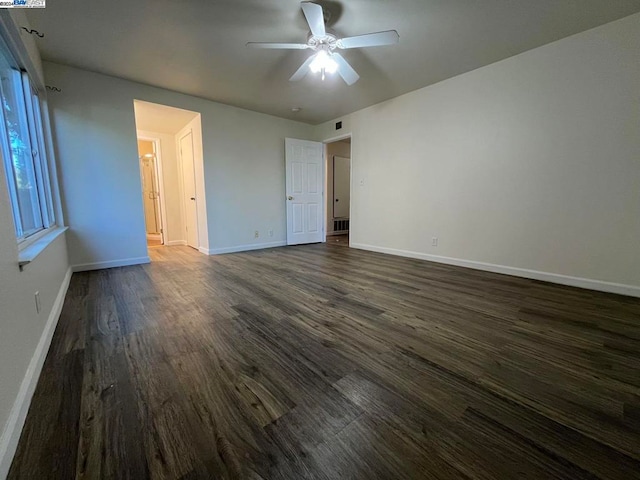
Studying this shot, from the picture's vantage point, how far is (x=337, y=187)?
269 inches

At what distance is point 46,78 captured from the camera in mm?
2871

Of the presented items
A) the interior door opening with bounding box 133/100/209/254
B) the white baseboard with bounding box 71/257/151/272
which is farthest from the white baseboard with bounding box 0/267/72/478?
the interior door opening with bounding box 133/100/209/254

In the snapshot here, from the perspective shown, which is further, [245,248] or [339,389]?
[245,248]

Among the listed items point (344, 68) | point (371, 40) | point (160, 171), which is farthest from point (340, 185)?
point (371, 40)

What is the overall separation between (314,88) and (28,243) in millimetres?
3378

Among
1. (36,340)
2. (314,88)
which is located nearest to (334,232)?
(314,88)

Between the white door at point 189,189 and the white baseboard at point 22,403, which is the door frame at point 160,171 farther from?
the white baseboard at point 22,403

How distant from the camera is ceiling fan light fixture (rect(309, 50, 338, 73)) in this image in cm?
244

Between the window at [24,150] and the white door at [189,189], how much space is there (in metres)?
1.87

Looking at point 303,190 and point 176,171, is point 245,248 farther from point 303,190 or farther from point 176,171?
point 176,171

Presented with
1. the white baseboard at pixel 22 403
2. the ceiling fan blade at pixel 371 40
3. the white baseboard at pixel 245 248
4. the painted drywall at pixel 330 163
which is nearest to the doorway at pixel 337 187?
the painted drywall at pixel 330 163

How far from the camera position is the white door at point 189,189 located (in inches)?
177

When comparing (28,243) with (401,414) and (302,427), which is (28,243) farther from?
(401,414)

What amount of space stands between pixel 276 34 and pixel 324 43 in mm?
498
